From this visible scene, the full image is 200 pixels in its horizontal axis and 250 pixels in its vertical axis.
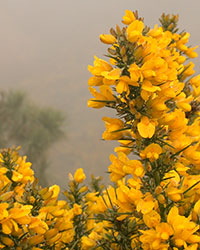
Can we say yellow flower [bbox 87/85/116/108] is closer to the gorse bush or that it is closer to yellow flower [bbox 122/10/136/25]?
the gorse bush

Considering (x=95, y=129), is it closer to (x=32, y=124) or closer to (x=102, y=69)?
(x=32, y=124)

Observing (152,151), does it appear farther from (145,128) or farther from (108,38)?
(108,38)

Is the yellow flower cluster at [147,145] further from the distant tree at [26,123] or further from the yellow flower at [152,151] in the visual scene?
the distant tree at [26,123]

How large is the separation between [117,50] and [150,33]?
23 centimetres

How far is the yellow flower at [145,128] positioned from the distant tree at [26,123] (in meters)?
13.3

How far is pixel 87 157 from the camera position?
56.4 ft

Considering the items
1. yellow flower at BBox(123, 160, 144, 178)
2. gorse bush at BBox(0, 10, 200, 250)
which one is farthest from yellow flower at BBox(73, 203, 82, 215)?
yellow flower at BBox(123, 160, 144, 178)

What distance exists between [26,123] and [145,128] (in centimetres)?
1473

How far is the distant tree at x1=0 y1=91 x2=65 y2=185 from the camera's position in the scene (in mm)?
13938

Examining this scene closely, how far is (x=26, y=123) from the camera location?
14922 mm

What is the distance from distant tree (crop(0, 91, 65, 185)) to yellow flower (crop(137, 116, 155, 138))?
43.8 ft

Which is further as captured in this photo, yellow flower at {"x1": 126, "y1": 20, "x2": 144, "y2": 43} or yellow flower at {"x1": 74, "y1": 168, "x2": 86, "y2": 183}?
yellow flower at {"x1": 74, "y1": 168, "x2": 86, "y2": 183}

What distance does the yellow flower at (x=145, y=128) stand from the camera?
2.52 ft

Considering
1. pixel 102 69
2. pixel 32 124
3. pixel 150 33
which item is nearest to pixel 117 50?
pixel 102 69
